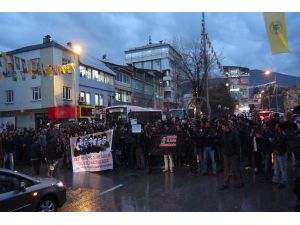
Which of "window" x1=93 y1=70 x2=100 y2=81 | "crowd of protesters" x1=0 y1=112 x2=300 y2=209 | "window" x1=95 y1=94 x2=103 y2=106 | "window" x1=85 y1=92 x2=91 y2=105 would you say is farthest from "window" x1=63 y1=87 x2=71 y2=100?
Result: "crowd of protesters" x1=0 y1=112 x2=300 y2=209

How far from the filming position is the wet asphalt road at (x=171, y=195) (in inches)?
324

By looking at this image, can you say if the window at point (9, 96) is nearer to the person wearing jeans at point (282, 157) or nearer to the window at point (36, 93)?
the window at point (36, 93)

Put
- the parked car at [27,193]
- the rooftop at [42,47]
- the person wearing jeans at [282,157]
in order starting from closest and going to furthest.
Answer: the parked car at [27,193], the person wearing jeans at [282,157], the rooftop at [42,47]

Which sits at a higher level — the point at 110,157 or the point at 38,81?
the point at 38,81

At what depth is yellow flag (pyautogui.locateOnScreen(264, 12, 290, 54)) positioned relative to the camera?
8.90m

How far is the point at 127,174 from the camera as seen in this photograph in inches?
531

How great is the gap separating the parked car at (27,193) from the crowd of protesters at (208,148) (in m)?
4.81

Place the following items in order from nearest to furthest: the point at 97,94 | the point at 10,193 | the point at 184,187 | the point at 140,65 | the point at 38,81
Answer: the point at 10,193 → the point at 184,187 → the point at 38,81 → the point at 97,94 → the point at 140,65

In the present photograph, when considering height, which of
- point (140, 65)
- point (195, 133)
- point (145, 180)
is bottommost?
point (145, 180)

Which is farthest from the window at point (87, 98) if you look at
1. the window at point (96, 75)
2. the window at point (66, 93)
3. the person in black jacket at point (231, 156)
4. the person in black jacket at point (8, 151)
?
the person in black jacket at point (231, 156)

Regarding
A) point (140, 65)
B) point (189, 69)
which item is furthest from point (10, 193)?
point (140, 65)

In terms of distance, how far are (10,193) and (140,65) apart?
9252cm

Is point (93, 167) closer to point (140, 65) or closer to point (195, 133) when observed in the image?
point (195, 133)

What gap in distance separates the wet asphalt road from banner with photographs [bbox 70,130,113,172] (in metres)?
1.60
